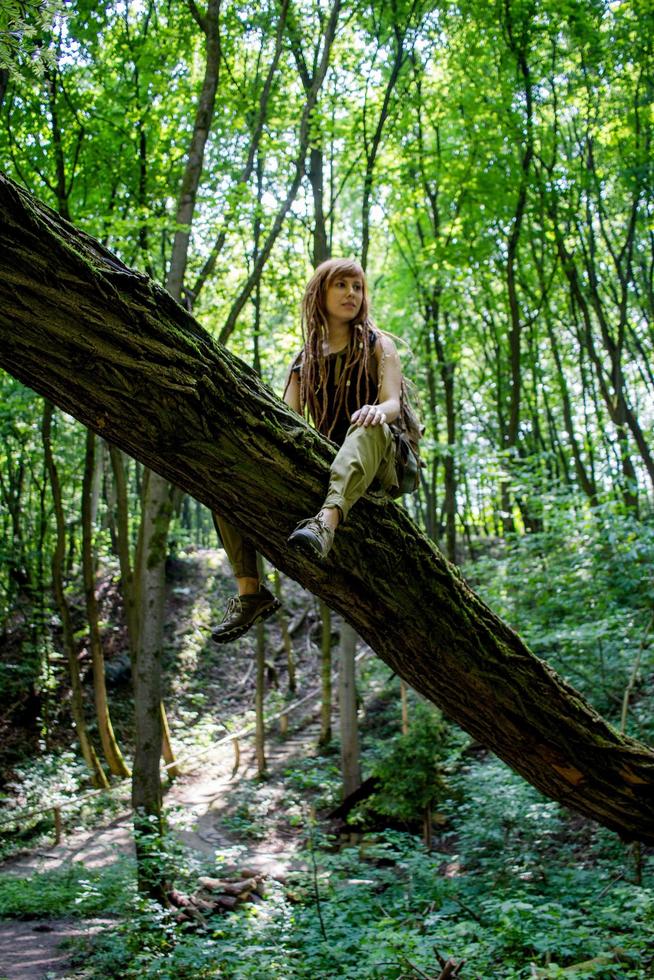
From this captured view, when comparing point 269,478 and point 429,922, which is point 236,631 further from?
point 429,922

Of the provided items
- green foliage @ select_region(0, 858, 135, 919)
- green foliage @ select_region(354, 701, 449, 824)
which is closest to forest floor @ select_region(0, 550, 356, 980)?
green foliage @ select_region(0, 858, 135, 919)

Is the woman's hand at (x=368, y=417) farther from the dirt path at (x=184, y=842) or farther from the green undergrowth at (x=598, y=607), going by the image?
the dirt path at (x=184, y=842)

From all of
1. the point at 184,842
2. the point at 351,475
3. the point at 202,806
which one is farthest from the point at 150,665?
the point at 351,475

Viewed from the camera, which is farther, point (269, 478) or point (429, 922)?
point (429, 922)

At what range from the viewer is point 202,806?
40.8 feet

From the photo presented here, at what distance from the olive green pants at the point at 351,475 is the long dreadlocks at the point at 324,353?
0.46 metres

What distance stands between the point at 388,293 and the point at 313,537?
18256mm

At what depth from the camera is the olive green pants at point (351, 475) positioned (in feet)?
9.05

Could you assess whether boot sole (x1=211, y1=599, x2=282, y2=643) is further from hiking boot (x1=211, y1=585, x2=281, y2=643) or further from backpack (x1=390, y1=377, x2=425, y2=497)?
backpack (x1=390, y1=377, x2=425, y2=497)

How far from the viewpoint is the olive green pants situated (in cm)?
276

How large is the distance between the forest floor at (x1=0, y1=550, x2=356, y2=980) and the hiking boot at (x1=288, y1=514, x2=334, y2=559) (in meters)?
5.52

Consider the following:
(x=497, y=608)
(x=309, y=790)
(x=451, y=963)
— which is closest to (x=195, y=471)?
(x=451, y=963)

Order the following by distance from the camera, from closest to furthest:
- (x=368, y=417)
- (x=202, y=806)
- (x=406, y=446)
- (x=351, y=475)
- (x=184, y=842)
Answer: (x=351, y=475), (x=368, y=417), (x=406, y=446), (x=184, y=842), (x=202, y=806)

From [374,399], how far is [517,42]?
11634mm
